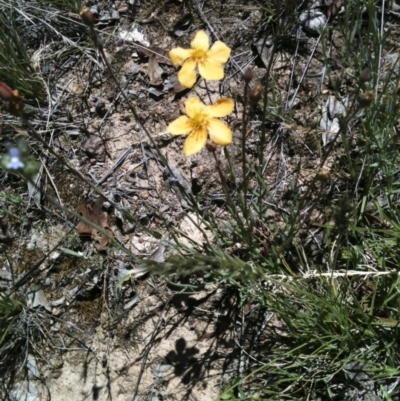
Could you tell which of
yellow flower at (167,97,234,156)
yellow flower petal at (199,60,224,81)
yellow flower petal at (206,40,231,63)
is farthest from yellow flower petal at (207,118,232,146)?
yellow flower petal at (206,40,231,63)

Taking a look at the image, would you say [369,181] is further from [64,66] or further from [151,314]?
[64,66]

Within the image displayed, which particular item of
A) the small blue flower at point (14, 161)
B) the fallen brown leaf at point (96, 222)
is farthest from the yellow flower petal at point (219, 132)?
the fallen brown leaf at point (96, 222)

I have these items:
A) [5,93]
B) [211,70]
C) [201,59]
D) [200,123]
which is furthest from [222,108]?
[5,93]

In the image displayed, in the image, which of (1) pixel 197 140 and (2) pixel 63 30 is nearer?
(1) pixel 197 140

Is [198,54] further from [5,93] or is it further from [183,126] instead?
[5,93]

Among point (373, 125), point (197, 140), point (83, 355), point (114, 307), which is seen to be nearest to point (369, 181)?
point (373, 125)

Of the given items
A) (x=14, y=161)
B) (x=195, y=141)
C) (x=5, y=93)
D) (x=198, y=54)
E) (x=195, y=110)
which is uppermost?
(x=198, y=54)

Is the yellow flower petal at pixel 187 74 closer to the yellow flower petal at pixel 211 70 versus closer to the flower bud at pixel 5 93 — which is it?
the yellow flower petal at pixel 211 70
